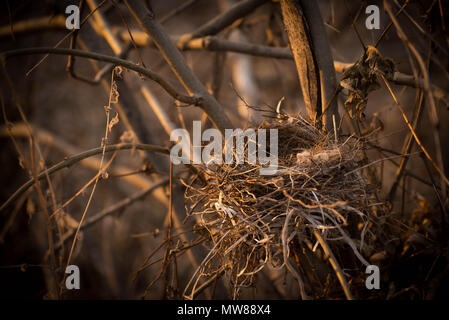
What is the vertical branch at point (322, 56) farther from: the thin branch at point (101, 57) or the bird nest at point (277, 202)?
the thin branch at point (101, 57)

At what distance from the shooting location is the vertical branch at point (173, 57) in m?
1.05

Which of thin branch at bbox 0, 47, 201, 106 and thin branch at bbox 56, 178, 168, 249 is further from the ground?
thin branch at bbox 0, 47, 201, 106

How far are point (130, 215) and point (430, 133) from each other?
352cm

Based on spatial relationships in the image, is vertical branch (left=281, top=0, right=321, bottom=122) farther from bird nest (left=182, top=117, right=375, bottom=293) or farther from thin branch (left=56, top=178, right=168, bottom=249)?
thin branch (left=56, top=178, right=168, bottom=249)

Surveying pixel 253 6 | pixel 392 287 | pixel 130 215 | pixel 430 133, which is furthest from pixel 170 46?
pixel 430 133

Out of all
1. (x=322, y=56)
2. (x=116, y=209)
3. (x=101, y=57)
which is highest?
(x=322, y=56)

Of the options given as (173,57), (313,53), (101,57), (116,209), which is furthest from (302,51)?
(116,209)

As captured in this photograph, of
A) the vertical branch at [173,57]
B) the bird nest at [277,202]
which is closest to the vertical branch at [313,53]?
the bird nest at [277,202]

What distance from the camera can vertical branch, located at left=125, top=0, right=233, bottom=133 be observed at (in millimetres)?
1055

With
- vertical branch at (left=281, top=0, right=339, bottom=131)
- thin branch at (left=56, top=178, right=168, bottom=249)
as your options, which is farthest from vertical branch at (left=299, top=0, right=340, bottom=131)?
thin branch at (left=56, top=178, right=168, bottom=249)

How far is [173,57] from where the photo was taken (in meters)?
1.10

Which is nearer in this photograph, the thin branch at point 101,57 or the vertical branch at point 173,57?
the thin branch at point 101,57

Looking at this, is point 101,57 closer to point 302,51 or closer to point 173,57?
point 173,57
